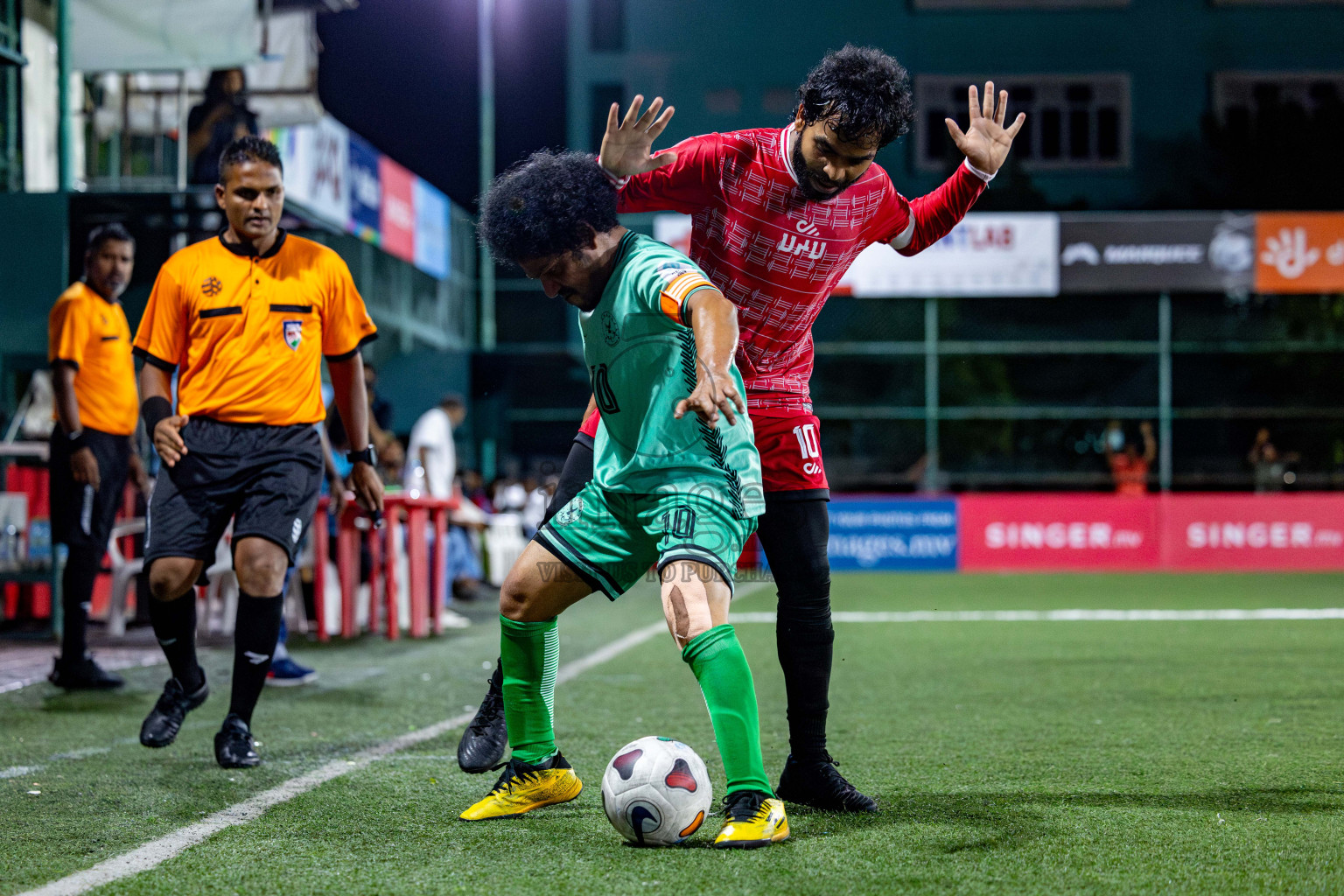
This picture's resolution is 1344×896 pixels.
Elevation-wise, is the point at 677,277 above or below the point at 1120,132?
below

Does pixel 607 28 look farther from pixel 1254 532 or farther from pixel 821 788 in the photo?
pixel 821 788

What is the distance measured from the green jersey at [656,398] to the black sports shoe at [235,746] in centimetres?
189

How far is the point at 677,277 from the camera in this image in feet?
11.0

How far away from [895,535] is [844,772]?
13852 mm

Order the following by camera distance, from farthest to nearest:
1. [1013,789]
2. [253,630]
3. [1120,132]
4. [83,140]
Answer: [1120,132] < [83,140] < [253,630] < [1013,789]

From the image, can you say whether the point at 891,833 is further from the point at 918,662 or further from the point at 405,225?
the point at 405,225

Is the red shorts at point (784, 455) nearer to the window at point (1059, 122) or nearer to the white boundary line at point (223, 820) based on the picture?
the white boundary line at point (223, 820)

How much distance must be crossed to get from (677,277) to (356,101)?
46.1 ft

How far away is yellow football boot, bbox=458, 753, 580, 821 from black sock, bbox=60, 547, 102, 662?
3681mm

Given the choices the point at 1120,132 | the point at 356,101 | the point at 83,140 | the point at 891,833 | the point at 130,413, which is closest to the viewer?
the point at 891,833

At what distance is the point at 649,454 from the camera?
3.49 metres

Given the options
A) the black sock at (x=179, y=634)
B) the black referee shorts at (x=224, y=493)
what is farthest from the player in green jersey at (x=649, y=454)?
the black sock at (x=179, y=634)

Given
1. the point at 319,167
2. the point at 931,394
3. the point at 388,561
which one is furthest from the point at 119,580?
the point at 931,394

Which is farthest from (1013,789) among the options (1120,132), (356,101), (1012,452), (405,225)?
(1120,132)
